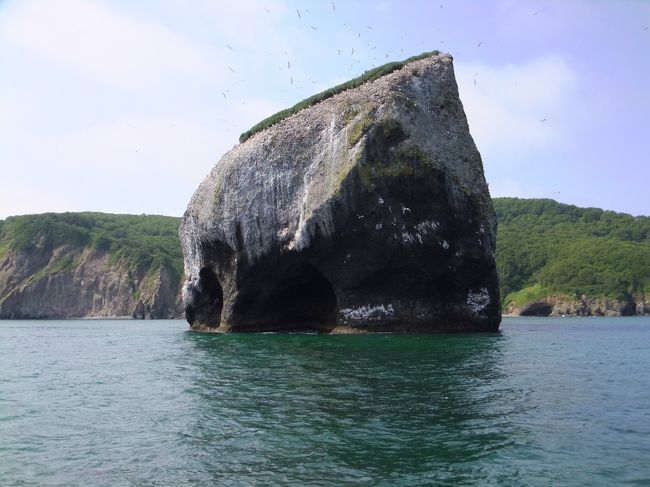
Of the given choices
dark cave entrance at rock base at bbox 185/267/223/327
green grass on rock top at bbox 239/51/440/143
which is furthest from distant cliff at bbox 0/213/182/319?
green grass on rock top at bbox 239/51/440/143

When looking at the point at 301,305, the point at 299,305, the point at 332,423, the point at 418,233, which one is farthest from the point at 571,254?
the point at 332,423

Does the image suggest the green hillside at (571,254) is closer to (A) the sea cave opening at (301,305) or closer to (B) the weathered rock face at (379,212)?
(A) the sea cave opening at (301,305)

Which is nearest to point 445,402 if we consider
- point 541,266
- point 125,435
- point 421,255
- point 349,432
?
point 349,432

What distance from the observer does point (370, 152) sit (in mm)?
38719

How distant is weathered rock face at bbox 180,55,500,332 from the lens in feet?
125

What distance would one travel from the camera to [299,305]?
4856 cm

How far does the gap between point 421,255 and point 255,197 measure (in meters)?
13.6

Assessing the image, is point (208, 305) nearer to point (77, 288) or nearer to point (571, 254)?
point (77, 288)

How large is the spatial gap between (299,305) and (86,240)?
4160 inches

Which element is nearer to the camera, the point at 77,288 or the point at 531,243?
the point at 77,288

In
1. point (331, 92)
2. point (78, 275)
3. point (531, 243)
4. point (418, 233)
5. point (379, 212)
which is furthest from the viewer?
point (531, 243)

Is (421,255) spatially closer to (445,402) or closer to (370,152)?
(370,152)

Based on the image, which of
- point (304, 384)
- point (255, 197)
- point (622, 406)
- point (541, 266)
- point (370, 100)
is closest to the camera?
point (622, 406)

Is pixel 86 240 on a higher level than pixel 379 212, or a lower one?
higher
